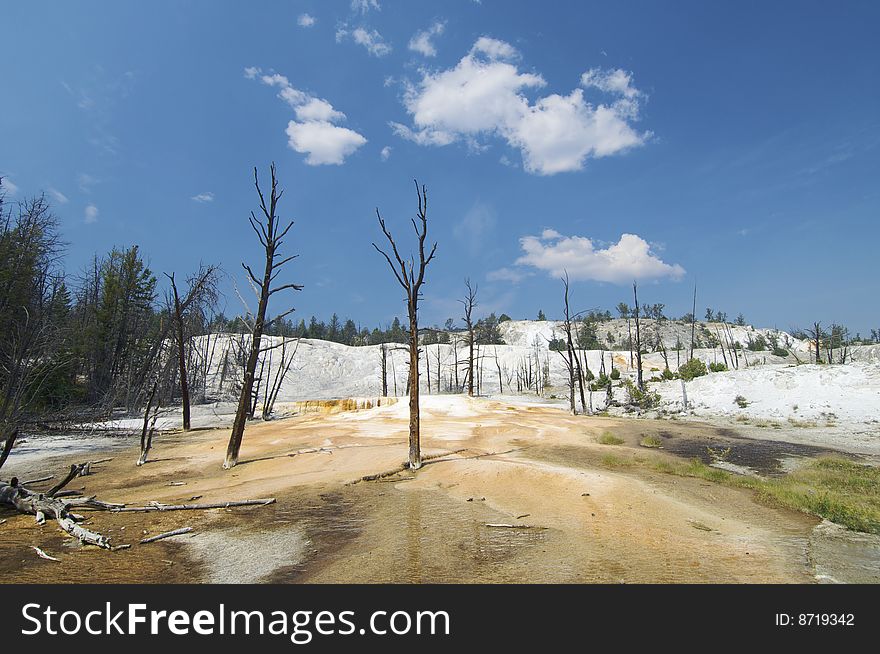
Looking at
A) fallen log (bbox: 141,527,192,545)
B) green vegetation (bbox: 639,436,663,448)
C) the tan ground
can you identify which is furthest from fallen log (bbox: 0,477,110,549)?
green vegetation (bbox: 639,436,663,448)

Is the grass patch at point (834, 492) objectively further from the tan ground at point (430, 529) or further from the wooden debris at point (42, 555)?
the wooden debris at point (42, 555)

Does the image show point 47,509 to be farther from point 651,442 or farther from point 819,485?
point 651,442

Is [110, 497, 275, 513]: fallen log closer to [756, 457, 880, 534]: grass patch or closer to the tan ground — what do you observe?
the tan ground

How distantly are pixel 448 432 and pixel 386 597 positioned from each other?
16693mm

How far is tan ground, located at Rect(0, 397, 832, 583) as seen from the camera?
586 cm

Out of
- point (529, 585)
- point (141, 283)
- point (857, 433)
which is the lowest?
point (857, 433)

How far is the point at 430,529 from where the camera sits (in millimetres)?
7734

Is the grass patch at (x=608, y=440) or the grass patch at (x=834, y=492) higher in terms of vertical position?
the grass patch at (x=834, y=492)

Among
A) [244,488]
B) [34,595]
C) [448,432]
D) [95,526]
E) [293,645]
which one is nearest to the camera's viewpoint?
[293,645]

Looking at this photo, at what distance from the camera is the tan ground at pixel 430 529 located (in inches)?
231

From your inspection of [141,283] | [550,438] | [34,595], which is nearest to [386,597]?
[34,595]

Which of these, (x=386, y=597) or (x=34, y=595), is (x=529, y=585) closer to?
(x=386, y=597)

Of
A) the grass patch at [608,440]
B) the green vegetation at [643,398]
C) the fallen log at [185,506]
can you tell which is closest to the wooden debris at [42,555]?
the fallen log at [185,506]

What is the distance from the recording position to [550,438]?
65.8 feet
